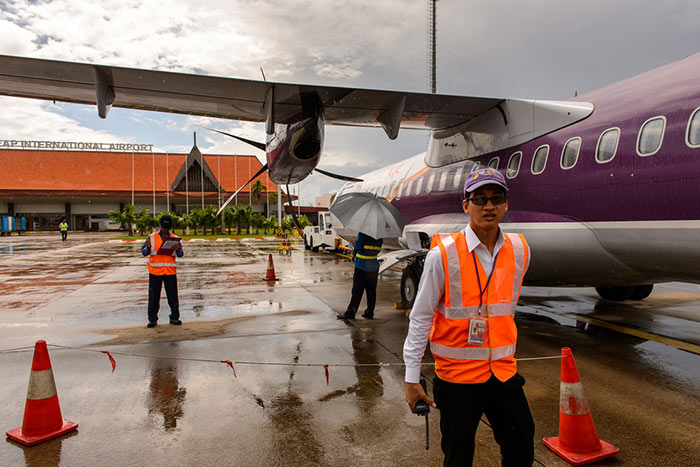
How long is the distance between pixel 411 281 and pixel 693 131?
198 inches

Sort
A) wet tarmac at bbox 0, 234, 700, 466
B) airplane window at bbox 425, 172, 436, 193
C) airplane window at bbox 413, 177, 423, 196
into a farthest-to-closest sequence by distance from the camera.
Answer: airplane window at bbox 413, 177, 423, 196
airplane window at bbox 425, 172, 436, 193
wet tarmac at bbox 0, 234, 700, 466

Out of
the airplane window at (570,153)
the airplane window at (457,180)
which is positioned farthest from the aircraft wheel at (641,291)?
the airplane window at (570,153)

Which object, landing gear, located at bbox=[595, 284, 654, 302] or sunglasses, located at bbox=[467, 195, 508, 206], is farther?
landing gear, located at bbox=[595, 284, 654, 302]

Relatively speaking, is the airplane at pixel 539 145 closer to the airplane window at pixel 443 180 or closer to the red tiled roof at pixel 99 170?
the airplane window at pixel 443 180

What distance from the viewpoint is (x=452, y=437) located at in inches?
88.0

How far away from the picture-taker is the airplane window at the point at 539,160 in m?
6.42

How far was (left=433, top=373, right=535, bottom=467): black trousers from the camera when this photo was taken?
7.30 ft

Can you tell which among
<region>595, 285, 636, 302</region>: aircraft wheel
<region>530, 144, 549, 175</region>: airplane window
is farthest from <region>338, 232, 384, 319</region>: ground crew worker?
<region>595, 285, 636, 302</region>: aircraft wheel

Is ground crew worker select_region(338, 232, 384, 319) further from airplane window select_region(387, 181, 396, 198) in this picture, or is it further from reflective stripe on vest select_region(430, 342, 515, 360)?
reflective stripe on vest select_region(430, 342, 515, 360)

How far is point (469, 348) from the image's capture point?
A: 2281 millimetres

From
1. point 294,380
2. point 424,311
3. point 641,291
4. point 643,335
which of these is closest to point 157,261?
point 294,380

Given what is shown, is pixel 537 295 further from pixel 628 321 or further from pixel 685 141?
pixel 685 141

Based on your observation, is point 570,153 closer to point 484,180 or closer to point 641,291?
point 484,180

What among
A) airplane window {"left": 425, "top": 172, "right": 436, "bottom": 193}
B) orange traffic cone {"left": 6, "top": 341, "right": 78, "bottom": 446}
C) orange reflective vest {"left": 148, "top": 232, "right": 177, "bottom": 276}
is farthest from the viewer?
airplane window {"left": 425, "top": 172, "right": 436, "bottom": 193}
